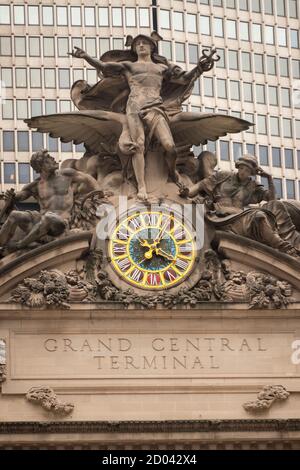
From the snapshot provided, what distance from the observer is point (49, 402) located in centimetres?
6762

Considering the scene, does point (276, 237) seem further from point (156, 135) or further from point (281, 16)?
point (281, 16)

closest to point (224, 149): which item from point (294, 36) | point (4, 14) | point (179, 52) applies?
point (179, 52)

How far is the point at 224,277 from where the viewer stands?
6944 cm

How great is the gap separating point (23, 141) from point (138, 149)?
32.4 meters

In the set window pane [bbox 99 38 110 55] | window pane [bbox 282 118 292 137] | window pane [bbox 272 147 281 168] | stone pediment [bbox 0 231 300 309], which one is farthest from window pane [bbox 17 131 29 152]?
stone pediment [bbox 0 231 300 309]

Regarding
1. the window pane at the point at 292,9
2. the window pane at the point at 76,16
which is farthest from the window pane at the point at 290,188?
the window pane at the point at 76,16

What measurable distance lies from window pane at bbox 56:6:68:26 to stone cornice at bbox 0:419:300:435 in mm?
39767

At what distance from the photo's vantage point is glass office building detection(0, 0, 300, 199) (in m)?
103

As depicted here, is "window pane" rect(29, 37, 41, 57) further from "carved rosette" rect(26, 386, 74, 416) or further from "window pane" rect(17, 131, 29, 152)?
"carved rosette" rect(26, 386, 74, 416)

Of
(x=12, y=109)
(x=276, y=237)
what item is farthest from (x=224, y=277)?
(x=12, y=109)

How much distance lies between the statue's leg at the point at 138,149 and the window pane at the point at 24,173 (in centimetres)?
3070

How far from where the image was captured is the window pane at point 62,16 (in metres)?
104
